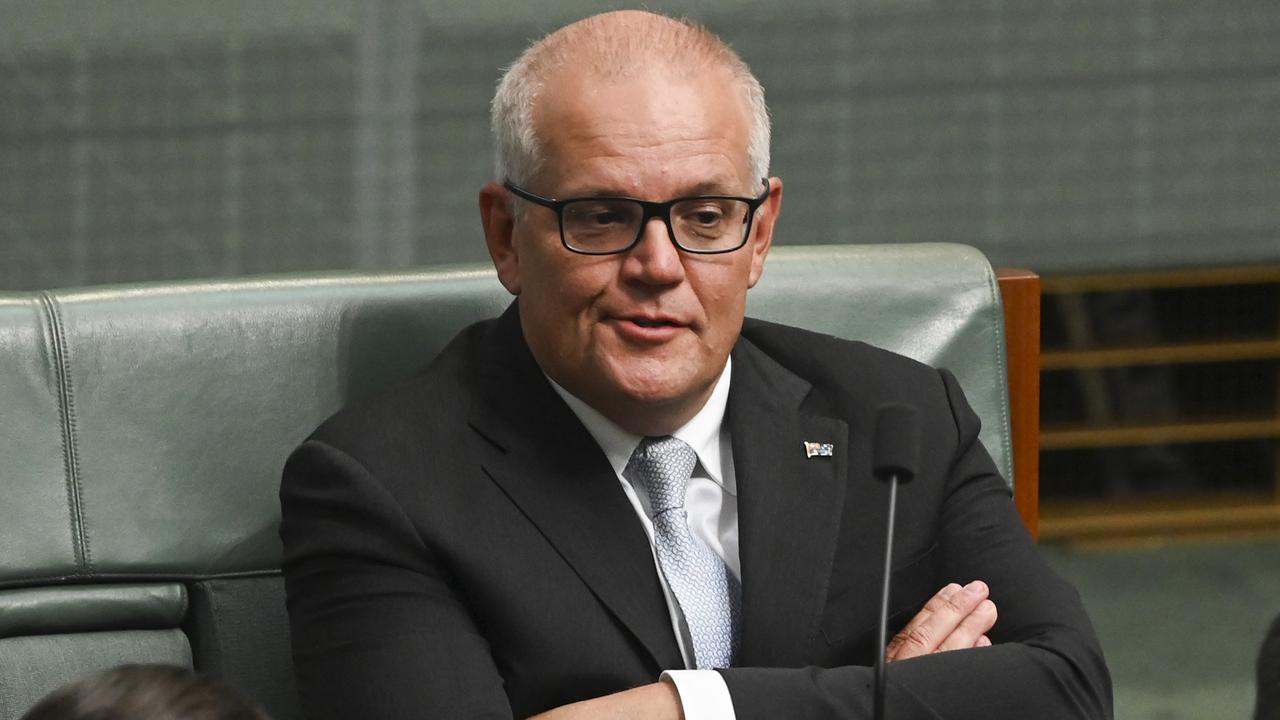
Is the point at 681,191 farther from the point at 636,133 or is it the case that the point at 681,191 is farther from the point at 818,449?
the point at 818,449

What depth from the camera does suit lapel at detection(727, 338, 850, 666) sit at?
70.4 inches

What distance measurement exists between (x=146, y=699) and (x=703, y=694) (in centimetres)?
84

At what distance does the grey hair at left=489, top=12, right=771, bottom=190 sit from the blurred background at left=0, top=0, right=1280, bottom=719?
1.76 meters

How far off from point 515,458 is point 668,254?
0.27 m

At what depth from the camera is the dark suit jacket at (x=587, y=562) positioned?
1.66 m

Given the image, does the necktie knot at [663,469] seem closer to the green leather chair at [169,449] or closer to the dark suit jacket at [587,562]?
the dark suit jacket at [587,562]

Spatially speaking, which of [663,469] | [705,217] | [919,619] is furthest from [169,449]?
[919,619]

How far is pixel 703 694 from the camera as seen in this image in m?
1.65

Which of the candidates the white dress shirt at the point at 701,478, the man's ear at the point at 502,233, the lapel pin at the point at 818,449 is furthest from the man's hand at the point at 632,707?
the man's ear at the point at 502,233

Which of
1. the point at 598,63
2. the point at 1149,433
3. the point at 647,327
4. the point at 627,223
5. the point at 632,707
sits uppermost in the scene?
the point at 598,63

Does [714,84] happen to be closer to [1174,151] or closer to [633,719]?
[633,719]

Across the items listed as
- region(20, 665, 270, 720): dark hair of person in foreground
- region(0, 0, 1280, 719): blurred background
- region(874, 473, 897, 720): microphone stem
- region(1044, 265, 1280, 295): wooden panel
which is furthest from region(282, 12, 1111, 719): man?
region(1044, 265, 1280, 295): wooden panel

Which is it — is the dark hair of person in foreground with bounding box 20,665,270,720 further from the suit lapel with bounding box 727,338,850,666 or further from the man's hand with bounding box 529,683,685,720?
the suit lapel with bounding box 727,338,850,666

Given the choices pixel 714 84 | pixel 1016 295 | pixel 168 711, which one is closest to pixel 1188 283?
pixel 1016 295
